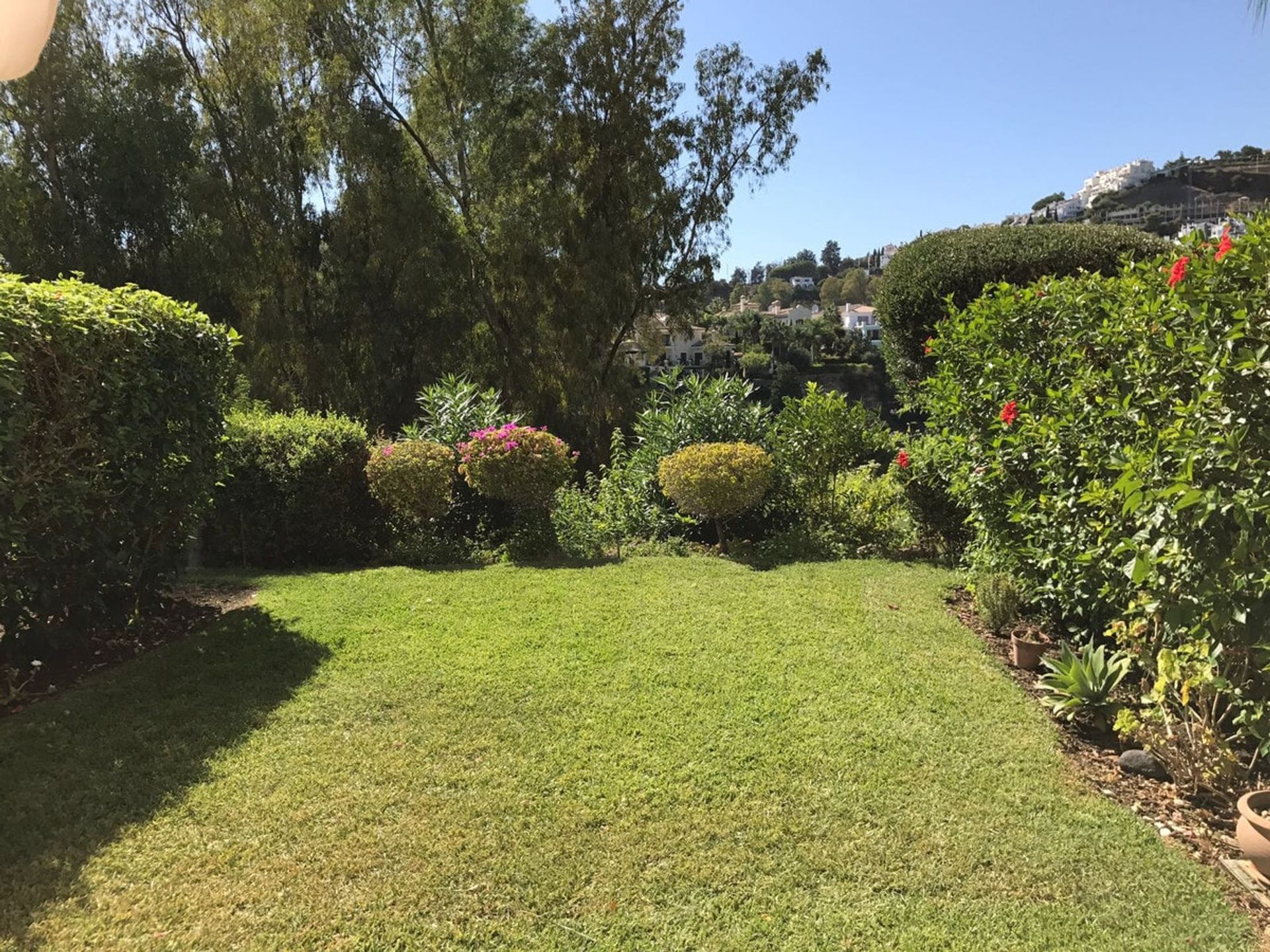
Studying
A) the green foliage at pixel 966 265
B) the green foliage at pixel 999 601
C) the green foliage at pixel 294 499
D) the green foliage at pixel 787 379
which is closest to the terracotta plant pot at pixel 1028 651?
the green foliage at pixel 999 601

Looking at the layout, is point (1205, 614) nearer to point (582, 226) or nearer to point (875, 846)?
point (875, 846)

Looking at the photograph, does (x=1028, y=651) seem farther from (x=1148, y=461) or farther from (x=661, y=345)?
(x=661, y=345)

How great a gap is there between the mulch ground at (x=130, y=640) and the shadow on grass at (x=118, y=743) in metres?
0.12

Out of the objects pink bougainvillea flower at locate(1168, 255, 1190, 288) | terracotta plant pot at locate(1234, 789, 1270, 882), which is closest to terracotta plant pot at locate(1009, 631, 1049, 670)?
terracotta plant pot at locate(1234, 789, 1270, 882)

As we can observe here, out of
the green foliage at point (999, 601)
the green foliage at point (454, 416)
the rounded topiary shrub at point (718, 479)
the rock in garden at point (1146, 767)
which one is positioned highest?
the green foliage at point (454, 416)

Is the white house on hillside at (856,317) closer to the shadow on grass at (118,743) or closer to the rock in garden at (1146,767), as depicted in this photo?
the rock in garden at (1146,767)

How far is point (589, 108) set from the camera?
13.8 metres

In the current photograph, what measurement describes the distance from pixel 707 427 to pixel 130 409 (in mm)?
4914

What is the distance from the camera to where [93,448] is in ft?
11.9

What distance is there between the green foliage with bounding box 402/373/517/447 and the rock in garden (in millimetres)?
5434

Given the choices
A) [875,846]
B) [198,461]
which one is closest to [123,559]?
[198,461]

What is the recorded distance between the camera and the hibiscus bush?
2.24 meters

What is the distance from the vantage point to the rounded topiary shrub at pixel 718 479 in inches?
249

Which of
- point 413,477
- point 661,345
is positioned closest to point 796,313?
point 661,345
